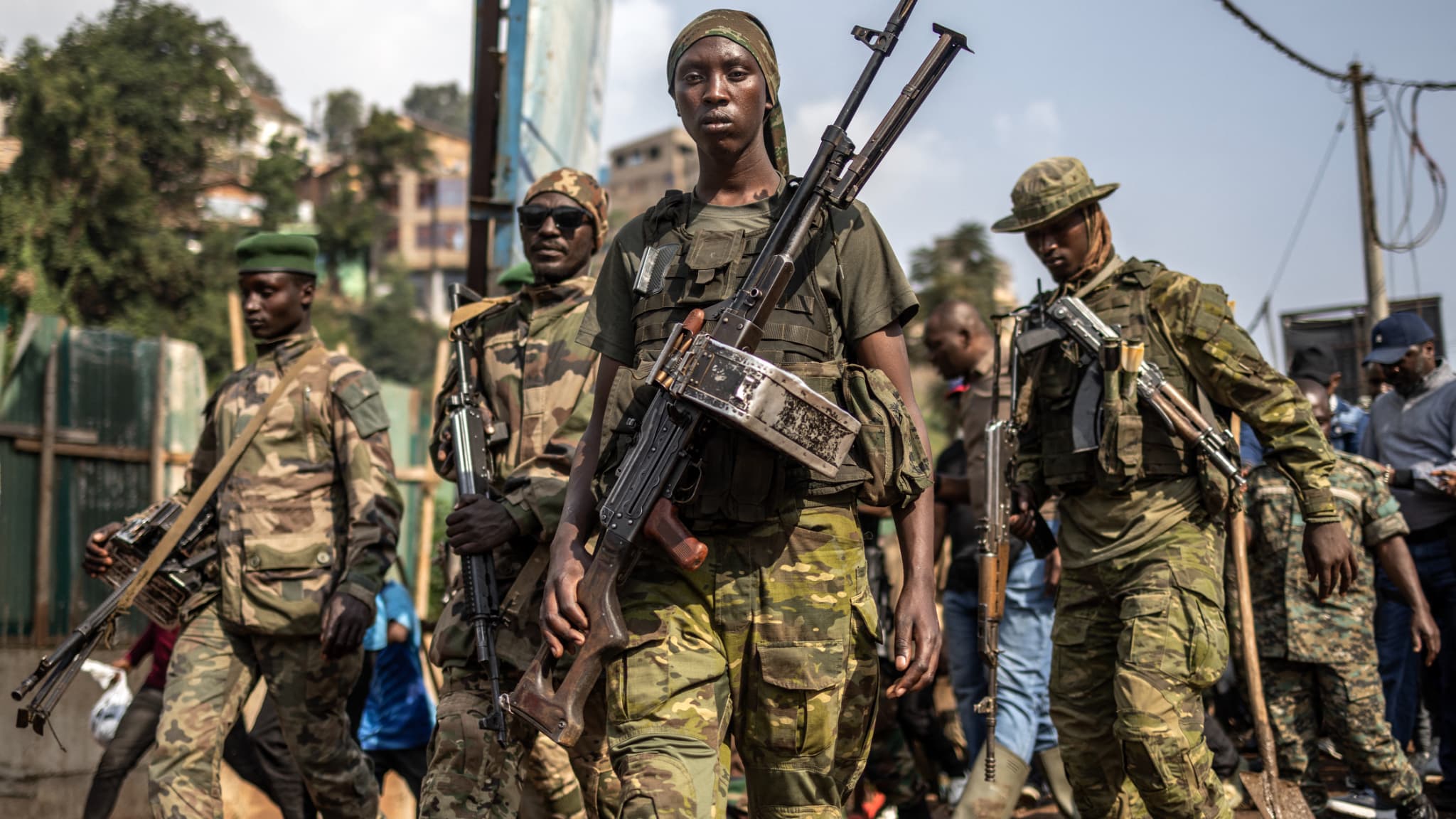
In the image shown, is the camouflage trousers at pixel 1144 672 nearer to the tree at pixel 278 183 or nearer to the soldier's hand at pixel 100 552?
the soldier's hand at pixel 100 552

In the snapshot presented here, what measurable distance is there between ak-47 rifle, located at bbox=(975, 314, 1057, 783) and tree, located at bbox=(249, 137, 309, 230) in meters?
40.9

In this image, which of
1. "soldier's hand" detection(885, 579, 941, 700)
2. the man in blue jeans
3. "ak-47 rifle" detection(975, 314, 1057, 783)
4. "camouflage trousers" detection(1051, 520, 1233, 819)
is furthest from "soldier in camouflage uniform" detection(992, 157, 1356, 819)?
"soldier's hand" detection(885, 579, 941, 700)

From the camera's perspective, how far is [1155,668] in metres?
4.11

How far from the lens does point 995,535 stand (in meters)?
4.80

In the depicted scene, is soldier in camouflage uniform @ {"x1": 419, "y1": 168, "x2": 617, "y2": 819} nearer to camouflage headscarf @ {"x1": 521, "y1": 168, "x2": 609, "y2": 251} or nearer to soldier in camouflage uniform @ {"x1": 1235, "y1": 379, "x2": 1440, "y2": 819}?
camouflage headscarf @ {"x1": 521, "y1": 168, "x2": 609, "y2": 251}

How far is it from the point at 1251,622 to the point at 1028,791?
227cm

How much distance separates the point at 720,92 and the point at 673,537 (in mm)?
1031

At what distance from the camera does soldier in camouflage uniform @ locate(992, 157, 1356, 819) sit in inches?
162

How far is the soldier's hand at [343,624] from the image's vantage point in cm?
451

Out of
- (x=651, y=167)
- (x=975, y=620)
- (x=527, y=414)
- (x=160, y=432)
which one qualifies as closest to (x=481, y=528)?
(x=527, y=414)

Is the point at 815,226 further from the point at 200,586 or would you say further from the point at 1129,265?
the point at 200,586

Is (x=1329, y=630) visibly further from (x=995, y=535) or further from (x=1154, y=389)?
(x=1154, y=389)

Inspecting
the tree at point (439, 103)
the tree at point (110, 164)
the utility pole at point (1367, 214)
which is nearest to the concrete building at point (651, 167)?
the tree at point (439, 103)

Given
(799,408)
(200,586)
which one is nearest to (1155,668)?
(799,408)
